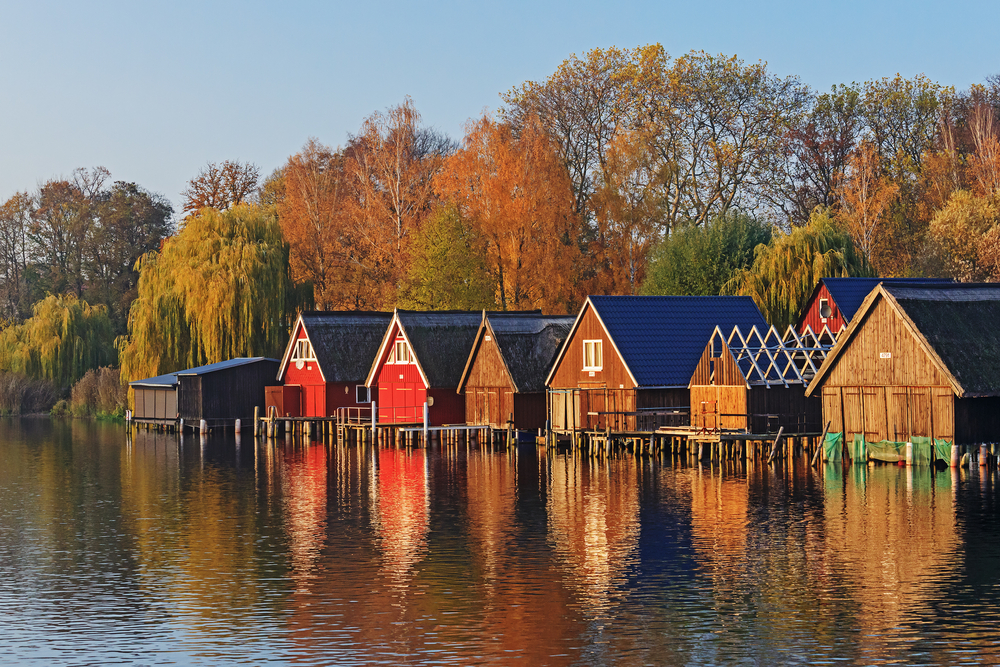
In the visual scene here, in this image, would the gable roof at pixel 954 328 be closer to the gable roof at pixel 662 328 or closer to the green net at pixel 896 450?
the green net at pixel 896 450

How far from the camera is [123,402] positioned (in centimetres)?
9506

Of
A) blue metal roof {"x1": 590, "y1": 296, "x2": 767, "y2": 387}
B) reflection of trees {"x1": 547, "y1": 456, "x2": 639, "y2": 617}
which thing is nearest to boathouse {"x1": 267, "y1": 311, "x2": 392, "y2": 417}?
blue metal roof {"x1": 590, "y1": 296, "x2": 767, "y2": 387}

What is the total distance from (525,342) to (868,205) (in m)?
28.4

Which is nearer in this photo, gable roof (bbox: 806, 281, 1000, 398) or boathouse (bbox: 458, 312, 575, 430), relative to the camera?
gable roof (bbox: 806, 281, 1000, 398)

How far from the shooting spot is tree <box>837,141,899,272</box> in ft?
262

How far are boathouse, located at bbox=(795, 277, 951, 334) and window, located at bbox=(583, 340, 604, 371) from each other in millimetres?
12139

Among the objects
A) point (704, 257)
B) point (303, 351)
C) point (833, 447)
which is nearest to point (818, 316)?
point (704, 257)

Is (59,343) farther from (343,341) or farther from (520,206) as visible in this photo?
(520,206)

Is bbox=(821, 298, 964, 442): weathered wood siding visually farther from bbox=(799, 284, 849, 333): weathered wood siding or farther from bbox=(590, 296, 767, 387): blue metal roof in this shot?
bbox=(799, 284, 849, 333): weathered wood siding

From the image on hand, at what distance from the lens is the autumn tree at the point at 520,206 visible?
7844cm

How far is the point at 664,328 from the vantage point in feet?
186

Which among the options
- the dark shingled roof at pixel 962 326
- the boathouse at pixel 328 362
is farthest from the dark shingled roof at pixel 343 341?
the dark shingled roof at pixel 962 326

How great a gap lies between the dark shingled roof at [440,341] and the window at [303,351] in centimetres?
754

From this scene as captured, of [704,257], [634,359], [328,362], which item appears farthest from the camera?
[704,257]
